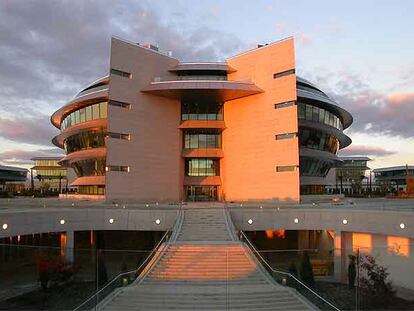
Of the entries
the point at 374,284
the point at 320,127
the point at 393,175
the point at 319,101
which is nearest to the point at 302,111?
the point at 319,101

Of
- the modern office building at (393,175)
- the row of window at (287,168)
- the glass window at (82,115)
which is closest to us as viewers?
the row of window at (287,168)

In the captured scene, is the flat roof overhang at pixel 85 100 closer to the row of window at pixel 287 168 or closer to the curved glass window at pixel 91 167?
the curved glass window at pixel 91 167

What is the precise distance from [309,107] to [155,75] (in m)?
21.0

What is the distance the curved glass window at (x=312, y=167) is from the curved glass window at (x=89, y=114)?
88.8 feet

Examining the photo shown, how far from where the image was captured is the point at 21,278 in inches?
841

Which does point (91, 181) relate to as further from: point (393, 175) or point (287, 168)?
point (393, 175)

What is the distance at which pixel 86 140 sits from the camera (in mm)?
59500

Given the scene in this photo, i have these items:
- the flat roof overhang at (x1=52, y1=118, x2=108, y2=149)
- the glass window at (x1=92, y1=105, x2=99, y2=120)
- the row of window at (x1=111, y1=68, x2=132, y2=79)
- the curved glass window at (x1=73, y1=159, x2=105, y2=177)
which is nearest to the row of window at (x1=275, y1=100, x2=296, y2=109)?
the row of window at (x1=111, y1=68, x2=132, y2=79)

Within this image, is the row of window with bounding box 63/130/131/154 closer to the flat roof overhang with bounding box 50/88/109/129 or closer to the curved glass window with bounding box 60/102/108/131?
the curved glass window with bounding box 60/102/108/131

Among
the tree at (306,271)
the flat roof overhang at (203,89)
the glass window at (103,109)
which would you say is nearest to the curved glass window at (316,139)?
the flat roof overhang at (203,89)

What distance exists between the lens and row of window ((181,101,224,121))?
5666 cm

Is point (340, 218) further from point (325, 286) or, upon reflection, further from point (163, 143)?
point (163, 143)

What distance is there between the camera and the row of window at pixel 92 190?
57.4 m

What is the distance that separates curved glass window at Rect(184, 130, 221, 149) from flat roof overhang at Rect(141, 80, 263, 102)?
Answer: 6.05 meters
